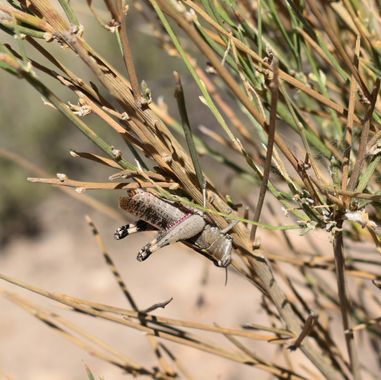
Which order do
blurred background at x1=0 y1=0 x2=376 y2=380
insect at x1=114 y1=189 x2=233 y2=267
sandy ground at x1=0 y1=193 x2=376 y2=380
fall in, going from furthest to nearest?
blurred background at x1=0 y1=0 x2=376 y2=380 → sandy ground at x1=0 y1=193 x2=376 y2=380 → insect at x1=114 y1=189 x2=233 y2=267

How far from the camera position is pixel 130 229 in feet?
2.00

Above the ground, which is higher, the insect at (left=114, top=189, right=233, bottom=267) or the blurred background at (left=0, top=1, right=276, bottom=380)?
the blurred background at (left=0, top=1, right=276, bottom=380)

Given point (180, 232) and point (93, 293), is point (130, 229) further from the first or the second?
point (93, 293)

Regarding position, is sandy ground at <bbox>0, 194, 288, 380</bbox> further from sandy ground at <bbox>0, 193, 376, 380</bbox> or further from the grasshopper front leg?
the grasshopper front leg

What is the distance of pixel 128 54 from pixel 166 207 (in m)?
0.16

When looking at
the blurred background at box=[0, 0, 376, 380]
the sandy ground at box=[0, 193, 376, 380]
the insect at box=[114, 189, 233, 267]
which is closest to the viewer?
the insect at box=[114, 189, 233, 267]

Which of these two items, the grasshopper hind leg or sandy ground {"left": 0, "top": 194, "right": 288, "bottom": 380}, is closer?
the grasshopper hind leg

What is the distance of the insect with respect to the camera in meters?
0.58

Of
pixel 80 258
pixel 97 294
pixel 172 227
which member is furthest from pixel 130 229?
pixel 80 258

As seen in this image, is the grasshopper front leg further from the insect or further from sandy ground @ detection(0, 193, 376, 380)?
sandy ground @ detection(0, 193, 376, 380)

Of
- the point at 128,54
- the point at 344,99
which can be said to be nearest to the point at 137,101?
the point at 128,54

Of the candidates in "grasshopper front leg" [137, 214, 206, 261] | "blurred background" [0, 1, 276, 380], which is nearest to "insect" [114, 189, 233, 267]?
"grasshopper front leg" [137, 214, 206, 261]

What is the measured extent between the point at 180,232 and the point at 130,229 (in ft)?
0.16

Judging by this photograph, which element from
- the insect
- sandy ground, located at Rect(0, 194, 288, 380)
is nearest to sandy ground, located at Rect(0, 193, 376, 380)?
sandy ground, located at Rect(0, 194, 288, 380)
